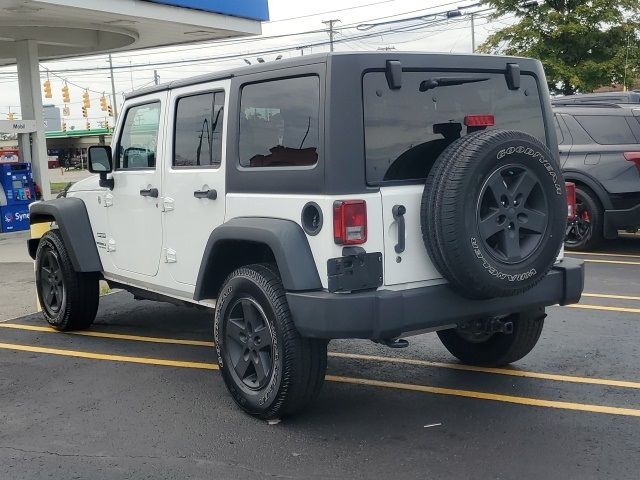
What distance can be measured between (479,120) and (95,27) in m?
13.6

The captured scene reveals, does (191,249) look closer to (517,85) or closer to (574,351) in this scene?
(517,85)

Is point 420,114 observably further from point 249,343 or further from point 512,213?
point 249,343

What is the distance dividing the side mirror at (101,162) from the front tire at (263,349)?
Result: 1.97m

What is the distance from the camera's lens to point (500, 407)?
4707mm

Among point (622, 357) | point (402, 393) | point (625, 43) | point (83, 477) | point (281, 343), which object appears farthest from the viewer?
point (625, 43)

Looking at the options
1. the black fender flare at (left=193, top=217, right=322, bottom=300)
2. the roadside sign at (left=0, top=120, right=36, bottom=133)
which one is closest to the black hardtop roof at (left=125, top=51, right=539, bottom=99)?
the black fender flare at (left=193, top=217, right=322, bottom=300)

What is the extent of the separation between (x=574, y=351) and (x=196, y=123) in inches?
129

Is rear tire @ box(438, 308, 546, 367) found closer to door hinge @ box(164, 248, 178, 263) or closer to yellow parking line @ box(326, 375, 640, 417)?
yellow parking line @ box(326, 375, 640, 417)

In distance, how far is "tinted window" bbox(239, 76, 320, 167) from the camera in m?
4.14

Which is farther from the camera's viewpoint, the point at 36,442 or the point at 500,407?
the point at 500,407

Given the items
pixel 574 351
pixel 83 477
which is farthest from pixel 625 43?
pixel 83 477

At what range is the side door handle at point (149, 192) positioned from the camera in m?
5.47

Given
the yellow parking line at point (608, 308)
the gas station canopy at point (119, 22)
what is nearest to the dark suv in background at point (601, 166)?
the yellow parking line at point (608, 308)

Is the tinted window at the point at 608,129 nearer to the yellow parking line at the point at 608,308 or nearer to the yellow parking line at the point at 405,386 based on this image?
the yellow parking line at the point at 608,308
